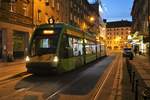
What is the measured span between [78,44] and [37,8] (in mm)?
21281

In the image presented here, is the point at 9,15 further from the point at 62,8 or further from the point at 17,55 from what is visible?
the point at 62,8

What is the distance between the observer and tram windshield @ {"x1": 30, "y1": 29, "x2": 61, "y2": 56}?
1869 cm

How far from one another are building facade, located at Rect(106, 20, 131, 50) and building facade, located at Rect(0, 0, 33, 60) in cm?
12895

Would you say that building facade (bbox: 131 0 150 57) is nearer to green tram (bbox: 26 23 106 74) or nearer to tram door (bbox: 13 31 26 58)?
tram door (bbox: 13 31 26 58)

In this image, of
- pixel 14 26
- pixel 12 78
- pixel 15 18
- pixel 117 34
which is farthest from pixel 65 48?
pixel 117 34

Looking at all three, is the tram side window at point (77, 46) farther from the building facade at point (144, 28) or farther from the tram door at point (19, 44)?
the building facade at point (144, 28)

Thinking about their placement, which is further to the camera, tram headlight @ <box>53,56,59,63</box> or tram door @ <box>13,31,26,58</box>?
tram door @ <box>13,31,26,58</box>

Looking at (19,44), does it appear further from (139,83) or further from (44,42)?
(139,83)

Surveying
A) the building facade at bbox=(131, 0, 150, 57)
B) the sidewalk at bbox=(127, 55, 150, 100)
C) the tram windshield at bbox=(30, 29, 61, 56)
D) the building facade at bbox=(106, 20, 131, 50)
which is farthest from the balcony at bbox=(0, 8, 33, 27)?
the building facade at bbox=(106, 20, 131, 50)

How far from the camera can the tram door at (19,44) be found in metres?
37.3

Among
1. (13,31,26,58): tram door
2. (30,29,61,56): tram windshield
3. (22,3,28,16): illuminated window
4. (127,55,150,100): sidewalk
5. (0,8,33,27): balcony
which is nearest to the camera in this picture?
(127,55,150,100): sidewalk

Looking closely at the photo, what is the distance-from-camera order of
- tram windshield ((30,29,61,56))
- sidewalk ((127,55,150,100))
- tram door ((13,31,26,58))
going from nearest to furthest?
sidewalk ((127,55,150,100)) → tram windshield ((30,29,61,56)) → tram door ((13,31,26,58))

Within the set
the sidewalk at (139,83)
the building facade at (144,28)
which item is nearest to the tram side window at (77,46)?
the sidewalk at (139,83)


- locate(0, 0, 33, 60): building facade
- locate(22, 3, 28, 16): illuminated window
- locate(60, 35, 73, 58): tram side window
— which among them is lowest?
locate(60, 35, 73, 58): tram side window
